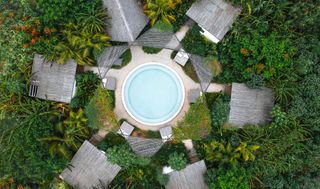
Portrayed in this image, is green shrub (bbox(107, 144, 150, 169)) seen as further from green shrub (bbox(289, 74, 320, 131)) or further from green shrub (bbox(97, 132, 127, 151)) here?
green shrub (bbox(289, 74, 320, 131))

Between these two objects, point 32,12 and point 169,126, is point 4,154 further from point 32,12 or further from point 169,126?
point 169,126

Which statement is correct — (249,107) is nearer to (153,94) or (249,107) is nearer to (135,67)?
(153,94)

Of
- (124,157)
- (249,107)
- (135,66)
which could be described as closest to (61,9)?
(135,66)

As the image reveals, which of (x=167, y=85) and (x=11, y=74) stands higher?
(x=167, y=85)

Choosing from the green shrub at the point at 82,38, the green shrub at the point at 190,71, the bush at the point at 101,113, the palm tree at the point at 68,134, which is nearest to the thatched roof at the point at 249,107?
the green shrub at the point at 190,71

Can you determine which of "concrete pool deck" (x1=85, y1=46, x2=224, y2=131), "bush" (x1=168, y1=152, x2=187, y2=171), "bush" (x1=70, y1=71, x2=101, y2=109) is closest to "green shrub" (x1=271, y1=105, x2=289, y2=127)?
"concrete pool deck" (x1=85, y1=46, x2=224, y2=131)

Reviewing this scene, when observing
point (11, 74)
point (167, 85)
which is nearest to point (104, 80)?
point (167, 85)

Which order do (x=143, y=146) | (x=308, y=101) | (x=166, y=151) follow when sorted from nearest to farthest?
(x=308, y=101) < (x=143, y=146) < (x=166, y=151)
